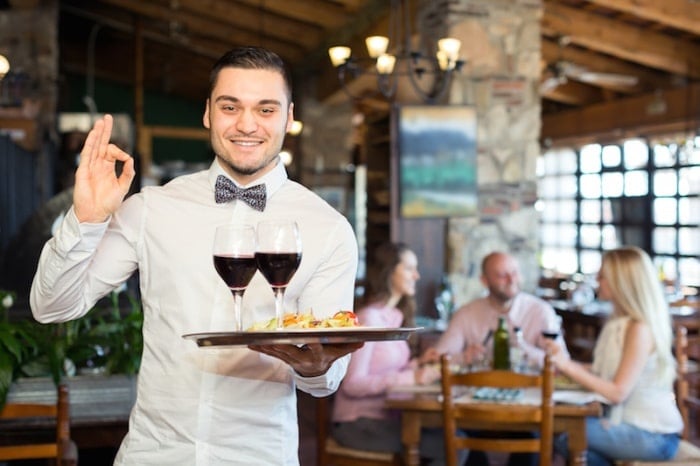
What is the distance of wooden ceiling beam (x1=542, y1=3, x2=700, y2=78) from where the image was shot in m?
9.48

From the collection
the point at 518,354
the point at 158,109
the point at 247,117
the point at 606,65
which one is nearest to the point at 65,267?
the point at 247,117

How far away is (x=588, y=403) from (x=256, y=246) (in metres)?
2.43

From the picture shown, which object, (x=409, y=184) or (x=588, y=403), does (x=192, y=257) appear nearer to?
(x=588, y=403)

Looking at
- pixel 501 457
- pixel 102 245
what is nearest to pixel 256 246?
pixel 102 245

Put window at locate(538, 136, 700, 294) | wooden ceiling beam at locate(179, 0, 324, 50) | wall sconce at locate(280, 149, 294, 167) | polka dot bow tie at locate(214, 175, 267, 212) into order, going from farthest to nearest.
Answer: wall sconce at locate(280, 149, 294, 167)
window at locate(538, 136, 700, 294)
wooden ceiling beam at locate(179, 0, 324, 50)
polka dot bow tie at locate(214, 175, 267, 212)

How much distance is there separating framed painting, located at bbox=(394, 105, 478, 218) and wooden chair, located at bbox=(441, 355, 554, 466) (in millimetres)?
3531

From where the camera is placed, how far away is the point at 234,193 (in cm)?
203

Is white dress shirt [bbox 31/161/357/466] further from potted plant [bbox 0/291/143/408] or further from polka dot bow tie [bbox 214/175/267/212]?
potted plant [bbox 0/291/143/408]

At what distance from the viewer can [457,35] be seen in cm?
733

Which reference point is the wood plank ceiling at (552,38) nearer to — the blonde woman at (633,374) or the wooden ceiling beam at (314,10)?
the wooden ceiling beam at (314,10)

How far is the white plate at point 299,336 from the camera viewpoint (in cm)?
165

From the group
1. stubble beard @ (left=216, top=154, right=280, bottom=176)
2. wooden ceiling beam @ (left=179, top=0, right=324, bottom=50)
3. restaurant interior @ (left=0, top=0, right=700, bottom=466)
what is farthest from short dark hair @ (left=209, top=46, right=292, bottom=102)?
wooden ceiling beam @ (left=179, top=0, right=324, bottom=50)

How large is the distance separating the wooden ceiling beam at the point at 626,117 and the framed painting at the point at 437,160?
14.0 ft

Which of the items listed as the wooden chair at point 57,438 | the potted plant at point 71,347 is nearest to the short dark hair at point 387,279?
the potted plant at point 71,347
